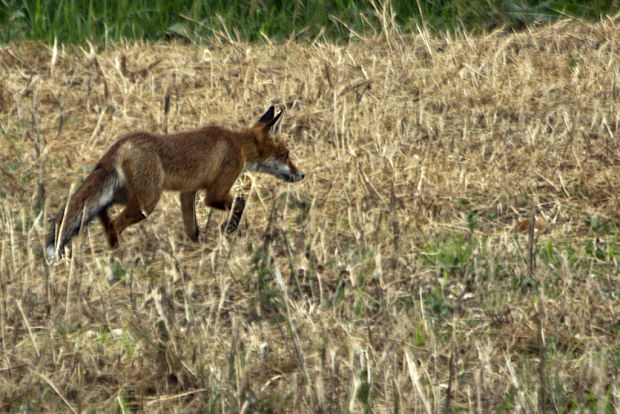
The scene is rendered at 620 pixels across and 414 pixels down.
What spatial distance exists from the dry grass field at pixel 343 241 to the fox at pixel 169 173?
0.14m

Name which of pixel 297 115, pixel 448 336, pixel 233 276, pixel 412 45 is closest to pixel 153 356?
pixel 233 276

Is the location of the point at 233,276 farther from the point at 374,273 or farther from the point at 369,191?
the point at 369,191

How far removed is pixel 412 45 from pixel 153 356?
21.5ft

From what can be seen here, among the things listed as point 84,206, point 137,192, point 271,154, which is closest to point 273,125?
point 271,154

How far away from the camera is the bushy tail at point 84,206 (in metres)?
5.01

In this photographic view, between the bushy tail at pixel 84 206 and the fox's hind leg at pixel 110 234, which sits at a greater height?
the bushy tail at pixel 84 206

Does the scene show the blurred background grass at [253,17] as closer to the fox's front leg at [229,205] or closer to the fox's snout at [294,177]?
the fox's snout at [294,177]

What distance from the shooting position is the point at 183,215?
19.4 ft

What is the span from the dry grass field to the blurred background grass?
2.10 feet

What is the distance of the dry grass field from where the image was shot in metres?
3.64

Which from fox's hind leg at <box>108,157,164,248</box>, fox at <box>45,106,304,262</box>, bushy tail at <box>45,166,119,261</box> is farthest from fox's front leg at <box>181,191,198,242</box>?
bushy tail at <box>45,166,119,261</box>

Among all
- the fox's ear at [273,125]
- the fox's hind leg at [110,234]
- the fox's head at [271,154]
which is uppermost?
the fox's ear at [273,125]

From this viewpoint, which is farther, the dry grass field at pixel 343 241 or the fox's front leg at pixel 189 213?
the fox's front leg at pixel 189 213

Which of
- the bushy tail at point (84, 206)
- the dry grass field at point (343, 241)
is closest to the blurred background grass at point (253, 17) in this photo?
the dry grass field at point (343, 241)
